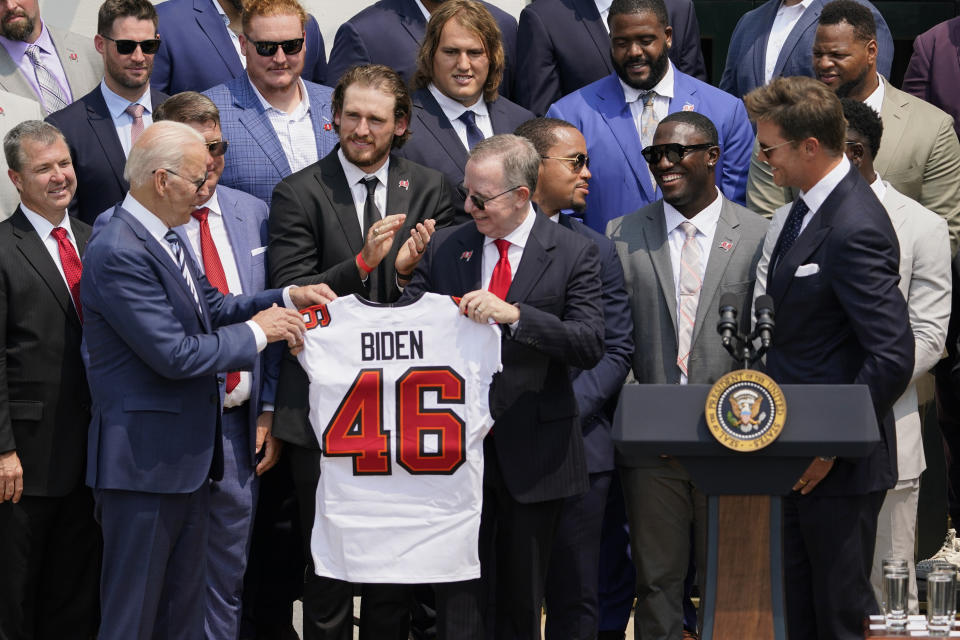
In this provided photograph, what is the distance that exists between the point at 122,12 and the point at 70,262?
1.42 m

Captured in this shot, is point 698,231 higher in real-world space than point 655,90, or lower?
lower

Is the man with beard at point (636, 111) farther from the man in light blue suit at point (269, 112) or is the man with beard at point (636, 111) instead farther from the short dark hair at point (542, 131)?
the man in light blue suit at point (269, 112)

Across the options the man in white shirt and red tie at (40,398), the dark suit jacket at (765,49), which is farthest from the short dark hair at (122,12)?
the dark suit jacket at (765,49)

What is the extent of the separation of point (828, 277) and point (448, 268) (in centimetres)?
150

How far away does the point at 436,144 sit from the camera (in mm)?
6516

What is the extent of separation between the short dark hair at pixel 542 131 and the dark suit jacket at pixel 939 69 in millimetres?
2250

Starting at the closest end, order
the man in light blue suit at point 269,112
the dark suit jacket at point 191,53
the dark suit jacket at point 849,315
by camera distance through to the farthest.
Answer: the dark suit jacket at point 849,315, the man in light blue suit at point 269,112, the dark suit jacket at point 191,53

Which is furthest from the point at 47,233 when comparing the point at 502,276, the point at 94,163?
the point at 502,276

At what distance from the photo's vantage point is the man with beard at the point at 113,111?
247 inches

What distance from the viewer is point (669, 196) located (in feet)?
20.0

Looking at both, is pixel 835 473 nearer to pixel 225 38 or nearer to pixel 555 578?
pixel 555 578

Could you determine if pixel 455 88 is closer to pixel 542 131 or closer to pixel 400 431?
pixel 542 131

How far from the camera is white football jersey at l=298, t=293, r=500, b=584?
5285mm

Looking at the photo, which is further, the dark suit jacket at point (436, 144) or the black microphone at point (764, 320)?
the dark suit jacket at point (436, 144)
